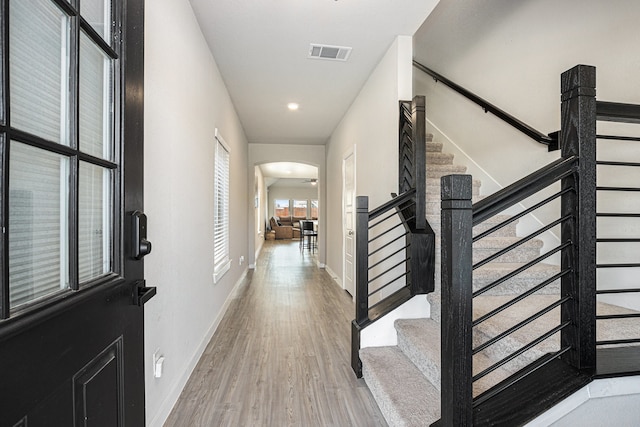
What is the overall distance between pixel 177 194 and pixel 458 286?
177 centimetres

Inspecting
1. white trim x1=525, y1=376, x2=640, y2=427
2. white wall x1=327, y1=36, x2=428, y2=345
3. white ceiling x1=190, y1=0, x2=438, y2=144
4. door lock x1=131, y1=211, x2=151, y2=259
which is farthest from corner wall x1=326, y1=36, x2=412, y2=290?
door lock x1=131, y1=211, x2=151, y2=259

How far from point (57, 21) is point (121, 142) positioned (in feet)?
1.08

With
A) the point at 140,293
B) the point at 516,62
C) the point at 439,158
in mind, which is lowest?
the point at 140,293

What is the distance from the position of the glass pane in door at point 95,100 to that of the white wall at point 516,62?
287 centimetres

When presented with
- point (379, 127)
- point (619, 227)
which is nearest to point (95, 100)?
point (379, 127)

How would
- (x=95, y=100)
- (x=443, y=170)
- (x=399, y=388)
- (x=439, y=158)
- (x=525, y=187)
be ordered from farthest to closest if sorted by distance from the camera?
(x=439, y=158)
(x=443, y=170)
(x=399, y=388)
(x=525, y=187)
(x=95, y=100)

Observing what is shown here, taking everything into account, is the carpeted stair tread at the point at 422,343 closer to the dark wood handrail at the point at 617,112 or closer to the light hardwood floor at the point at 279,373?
the light hardwood floor at the point at 279,373

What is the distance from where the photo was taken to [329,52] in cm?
314

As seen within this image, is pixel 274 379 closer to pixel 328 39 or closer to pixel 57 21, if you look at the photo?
pixel 57 21

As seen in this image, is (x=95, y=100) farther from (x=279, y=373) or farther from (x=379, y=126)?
(x=379, y=126)

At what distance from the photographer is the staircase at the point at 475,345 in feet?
5.16

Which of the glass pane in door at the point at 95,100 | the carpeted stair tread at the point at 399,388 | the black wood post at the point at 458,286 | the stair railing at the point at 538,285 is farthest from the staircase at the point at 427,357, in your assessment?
the glass pane in door at the point at 95,100

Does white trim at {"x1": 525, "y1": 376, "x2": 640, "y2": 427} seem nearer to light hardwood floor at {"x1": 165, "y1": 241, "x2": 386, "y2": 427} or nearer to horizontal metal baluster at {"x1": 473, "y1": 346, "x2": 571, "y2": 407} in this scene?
horizontal metal baluster at {"x1": 473, "y1": 346, "x2": 571, "y2": 407}

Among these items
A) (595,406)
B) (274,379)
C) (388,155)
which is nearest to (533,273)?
(595,406)
